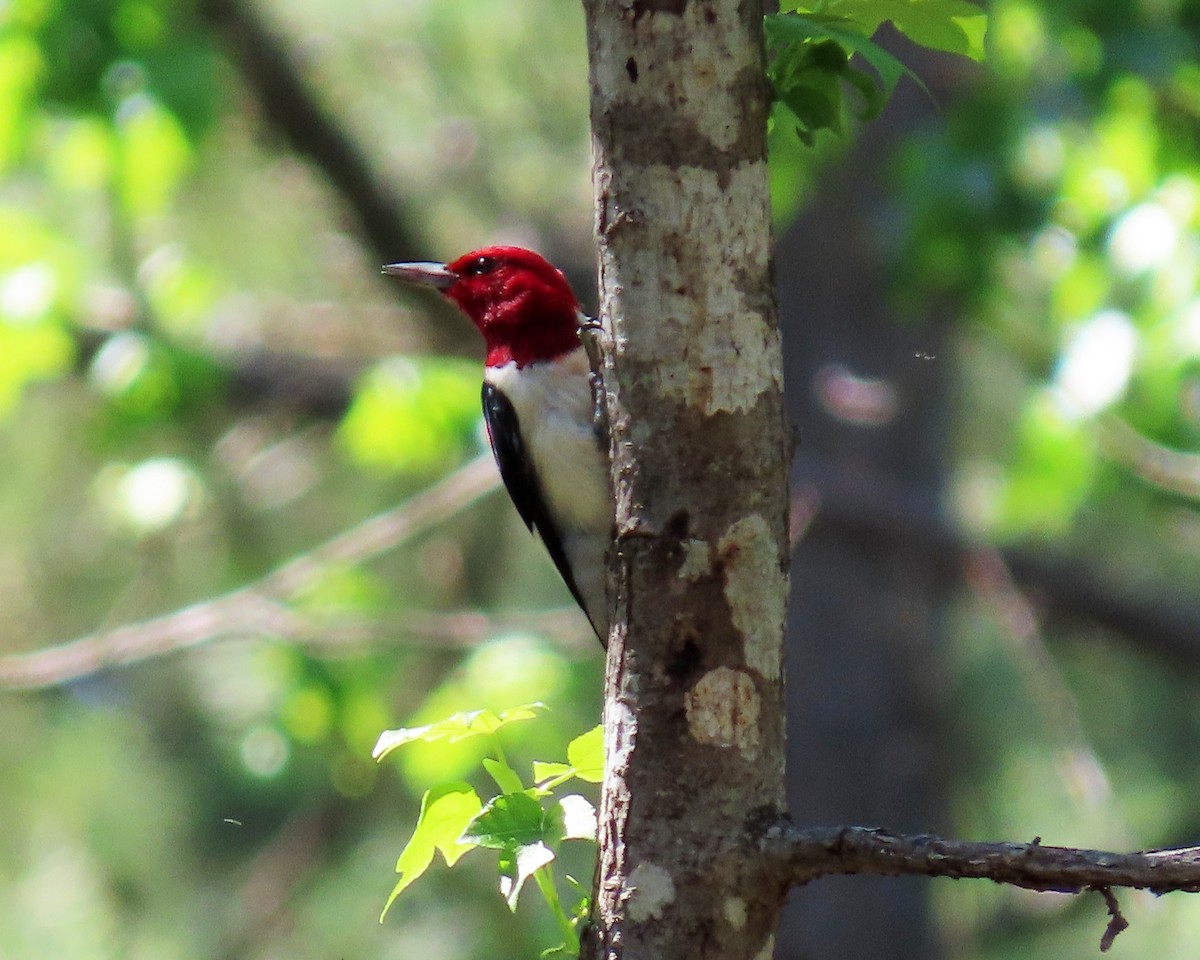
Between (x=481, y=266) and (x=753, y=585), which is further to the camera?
(x=481, y=266)

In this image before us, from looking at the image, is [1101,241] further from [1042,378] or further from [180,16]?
[180,16]

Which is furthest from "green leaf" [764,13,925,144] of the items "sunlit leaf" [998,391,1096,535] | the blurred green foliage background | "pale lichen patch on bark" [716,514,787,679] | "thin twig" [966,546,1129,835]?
"thin twig" [966,546,1129,835]

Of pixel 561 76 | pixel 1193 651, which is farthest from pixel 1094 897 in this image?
pixel 561 76

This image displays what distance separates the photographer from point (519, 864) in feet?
6.33

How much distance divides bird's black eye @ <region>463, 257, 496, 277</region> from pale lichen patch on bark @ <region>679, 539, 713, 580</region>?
7.42ft

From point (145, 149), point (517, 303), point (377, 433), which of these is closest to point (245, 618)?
point (377, 433)

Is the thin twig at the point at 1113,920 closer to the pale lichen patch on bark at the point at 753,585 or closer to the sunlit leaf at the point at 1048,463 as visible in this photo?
the pale lichen patch on bark at the point at 753,585

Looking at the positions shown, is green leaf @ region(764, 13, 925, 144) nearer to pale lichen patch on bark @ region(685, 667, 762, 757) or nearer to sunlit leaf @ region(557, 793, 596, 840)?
pale lichen patch on bark @ region(685, 667, 762, 757)

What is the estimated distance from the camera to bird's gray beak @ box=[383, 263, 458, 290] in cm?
424

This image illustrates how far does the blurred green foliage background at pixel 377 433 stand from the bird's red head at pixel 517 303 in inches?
49.1

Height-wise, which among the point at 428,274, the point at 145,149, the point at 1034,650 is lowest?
the point at 1034,650

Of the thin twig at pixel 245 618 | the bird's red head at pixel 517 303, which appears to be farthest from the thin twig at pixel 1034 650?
the bird's red head at pixel 517 303

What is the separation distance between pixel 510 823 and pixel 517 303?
217cm

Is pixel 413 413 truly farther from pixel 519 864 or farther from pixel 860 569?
pixel 519 864
